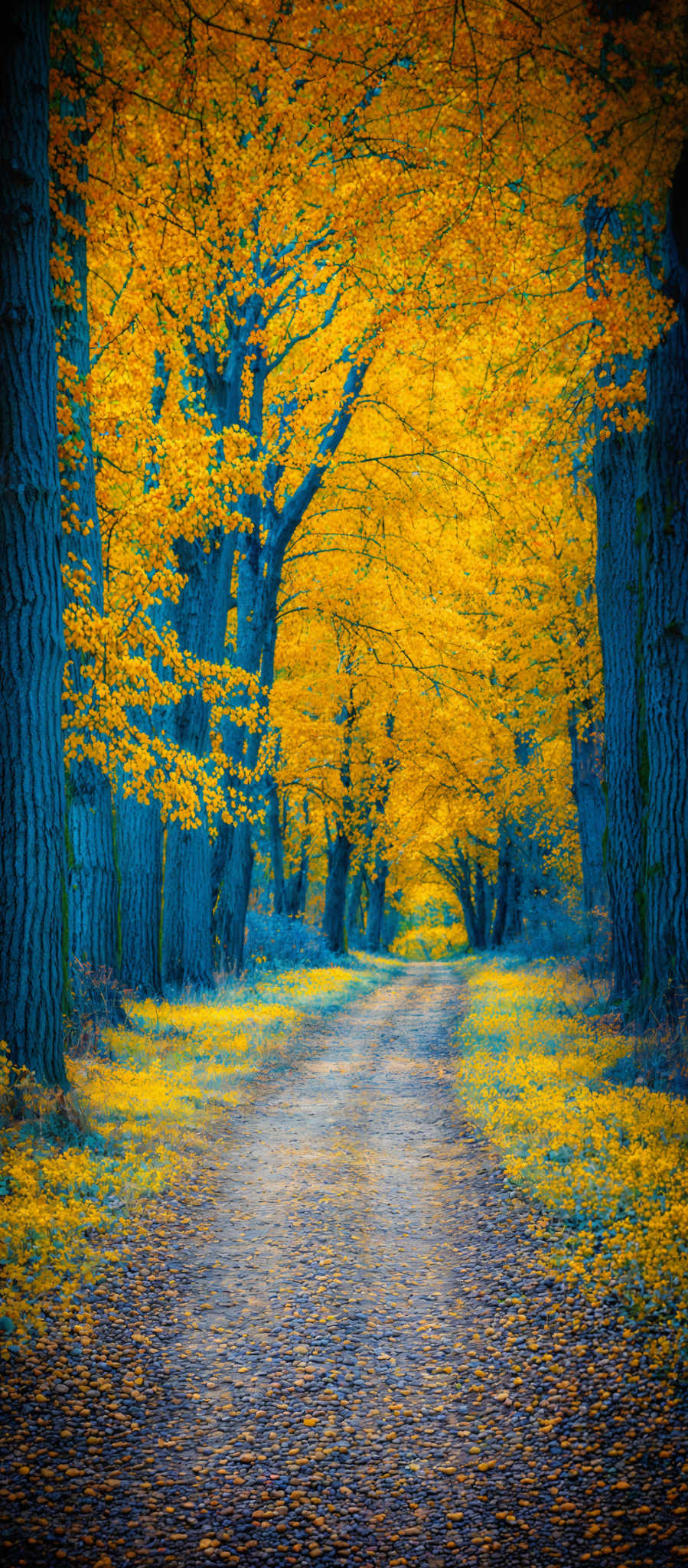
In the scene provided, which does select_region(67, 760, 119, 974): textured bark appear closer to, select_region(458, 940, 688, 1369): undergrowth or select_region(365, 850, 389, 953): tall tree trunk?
select_region(458, 940, 688, 1369): undergrowth

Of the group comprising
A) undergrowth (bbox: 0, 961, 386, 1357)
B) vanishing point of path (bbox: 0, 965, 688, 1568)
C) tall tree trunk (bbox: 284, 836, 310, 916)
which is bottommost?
vanishing point of path (bbox: 0, 965, 688, 1568)

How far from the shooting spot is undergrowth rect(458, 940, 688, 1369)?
13.0ft

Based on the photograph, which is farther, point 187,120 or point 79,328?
point 79,328

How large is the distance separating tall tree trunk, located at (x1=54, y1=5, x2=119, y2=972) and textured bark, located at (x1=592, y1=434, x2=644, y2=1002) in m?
5.55

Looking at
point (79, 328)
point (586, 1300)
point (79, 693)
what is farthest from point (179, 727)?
point (586, 1300)

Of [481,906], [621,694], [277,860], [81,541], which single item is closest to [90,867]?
[81,541]

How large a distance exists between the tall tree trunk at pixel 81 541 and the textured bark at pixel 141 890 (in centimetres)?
203

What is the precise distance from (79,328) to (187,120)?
185 centimetres

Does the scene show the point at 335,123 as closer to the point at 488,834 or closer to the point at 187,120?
the point at 187,120

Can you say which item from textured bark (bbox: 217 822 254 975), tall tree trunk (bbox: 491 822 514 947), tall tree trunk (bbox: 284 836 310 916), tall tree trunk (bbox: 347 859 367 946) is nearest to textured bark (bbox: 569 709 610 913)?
tall tree trunk (bbox: 491 822 514 947)

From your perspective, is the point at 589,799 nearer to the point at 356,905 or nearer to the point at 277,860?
the point at 277,860

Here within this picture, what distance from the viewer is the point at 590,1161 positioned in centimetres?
537

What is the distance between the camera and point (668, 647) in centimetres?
768

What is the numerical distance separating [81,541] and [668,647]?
5.60 meters
